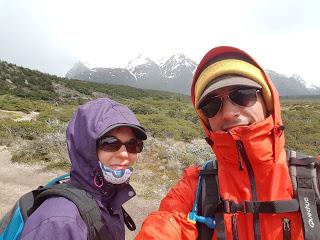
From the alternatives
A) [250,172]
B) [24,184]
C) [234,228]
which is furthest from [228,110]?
[24,184]

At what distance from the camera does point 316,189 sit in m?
1.78

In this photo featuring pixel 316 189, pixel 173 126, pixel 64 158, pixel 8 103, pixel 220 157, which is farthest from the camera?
pixel 8 103

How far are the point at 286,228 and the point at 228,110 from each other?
714 millimetres

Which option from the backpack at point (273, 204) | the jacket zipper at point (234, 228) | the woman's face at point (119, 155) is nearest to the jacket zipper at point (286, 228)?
the backpack at point (273, 204)

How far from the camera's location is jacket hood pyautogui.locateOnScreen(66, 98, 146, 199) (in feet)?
7.34

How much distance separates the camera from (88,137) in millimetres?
2223

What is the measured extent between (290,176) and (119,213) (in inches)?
46.4

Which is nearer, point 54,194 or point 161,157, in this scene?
point 54,194

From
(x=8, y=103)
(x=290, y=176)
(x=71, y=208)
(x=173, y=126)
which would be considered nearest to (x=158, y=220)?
(x=71, y=208)

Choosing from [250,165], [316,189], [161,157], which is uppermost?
[250,165]

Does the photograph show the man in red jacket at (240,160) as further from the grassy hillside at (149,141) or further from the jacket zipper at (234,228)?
the grassy hillside at (149,141)

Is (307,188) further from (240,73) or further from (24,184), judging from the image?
(24,184)

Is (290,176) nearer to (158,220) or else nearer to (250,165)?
(250,165)

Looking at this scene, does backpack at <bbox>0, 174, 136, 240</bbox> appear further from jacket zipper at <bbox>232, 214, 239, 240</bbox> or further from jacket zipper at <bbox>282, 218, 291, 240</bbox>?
jacket zipper at <bbox>282, 218, 291, 240</bbox>
